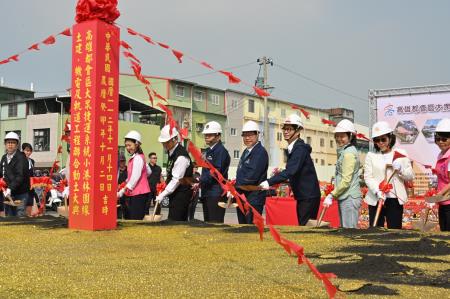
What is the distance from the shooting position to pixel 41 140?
34750 mm

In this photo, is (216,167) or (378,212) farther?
(216,167)

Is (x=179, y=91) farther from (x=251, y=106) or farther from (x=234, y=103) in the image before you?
(x=251, y=106)

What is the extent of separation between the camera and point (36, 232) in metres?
4.50

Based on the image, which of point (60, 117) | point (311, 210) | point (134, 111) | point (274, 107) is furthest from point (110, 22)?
point (274, 107)

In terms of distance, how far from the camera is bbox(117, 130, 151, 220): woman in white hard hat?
18.9 feet

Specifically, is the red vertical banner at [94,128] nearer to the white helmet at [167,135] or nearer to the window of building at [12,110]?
the white helmet at [167,135]

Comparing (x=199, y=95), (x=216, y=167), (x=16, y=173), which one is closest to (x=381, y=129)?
(x=216, y=167)

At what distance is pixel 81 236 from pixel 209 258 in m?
1.50

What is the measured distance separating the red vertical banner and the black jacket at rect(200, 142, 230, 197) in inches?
47.7

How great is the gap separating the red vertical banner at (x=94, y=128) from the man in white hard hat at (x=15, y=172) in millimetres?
2281

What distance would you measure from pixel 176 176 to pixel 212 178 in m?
0.61

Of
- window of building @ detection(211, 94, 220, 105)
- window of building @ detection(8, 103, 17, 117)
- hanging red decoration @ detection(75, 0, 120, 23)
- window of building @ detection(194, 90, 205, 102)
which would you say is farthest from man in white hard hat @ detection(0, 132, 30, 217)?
window of building @ detection(211, 94, 220, 105)

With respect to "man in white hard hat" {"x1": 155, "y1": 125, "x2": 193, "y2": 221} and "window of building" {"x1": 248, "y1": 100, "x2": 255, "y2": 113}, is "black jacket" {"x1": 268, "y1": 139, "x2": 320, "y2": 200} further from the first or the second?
"window of building" {"x1": 248, "y1": 100, "x2": 255, "y2": 113}

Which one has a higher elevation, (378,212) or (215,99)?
(215,99)
